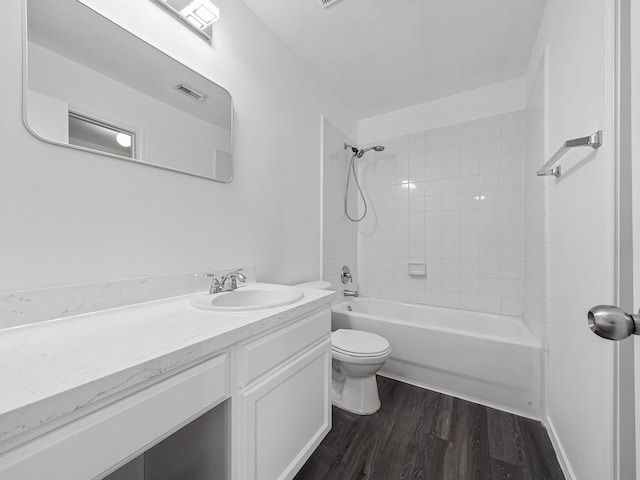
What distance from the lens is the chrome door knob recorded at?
471mm

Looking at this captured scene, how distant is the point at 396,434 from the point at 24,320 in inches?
65.5

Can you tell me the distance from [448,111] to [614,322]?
8.32ft

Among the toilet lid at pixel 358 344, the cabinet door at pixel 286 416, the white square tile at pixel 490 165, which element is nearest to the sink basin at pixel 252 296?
the cabinet door at pixel 286 416

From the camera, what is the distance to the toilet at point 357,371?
1.56 metres

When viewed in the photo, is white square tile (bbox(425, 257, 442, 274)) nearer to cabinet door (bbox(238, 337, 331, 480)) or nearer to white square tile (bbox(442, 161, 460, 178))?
white square tile (bbox(442, 161, 460, 178))

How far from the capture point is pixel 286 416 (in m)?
0.99

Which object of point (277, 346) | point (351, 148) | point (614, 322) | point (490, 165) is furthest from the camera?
point (351, 148)

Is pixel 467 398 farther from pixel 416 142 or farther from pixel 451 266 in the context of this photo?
pixel 416 142

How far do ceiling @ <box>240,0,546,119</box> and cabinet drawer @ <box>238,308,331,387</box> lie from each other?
178 cm

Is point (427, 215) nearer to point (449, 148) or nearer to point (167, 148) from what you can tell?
point (449, 148)

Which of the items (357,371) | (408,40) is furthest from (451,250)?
(408,40)

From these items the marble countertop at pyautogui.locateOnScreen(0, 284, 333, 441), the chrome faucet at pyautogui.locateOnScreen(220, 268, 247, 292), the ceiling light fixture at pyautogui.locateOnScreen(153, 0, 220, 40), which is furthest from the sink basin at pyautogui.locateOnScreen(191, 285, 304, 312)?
the ceiling light fixture at pyautogui.locateOnScreen(153, 0, 220, 40)

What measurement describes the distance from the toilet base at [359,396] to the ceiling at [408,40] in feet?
7.30

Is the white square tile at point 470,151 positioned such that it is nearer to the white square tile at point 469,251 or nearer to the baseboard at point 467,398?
the white square tile at point 469,251
